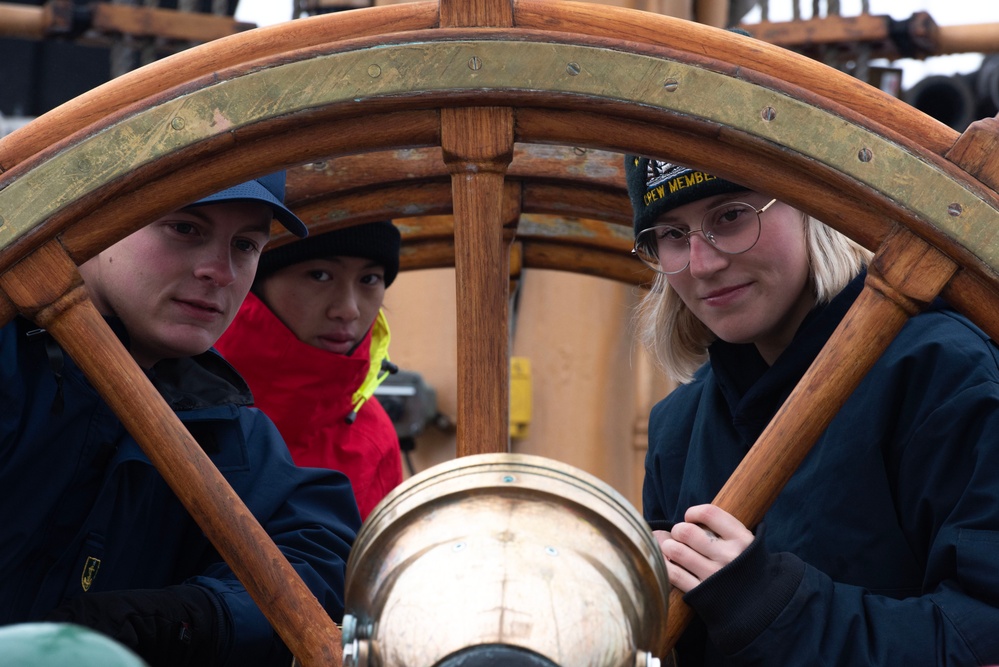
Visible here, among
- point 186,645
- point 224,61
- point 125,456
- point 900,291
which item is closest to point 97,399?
point 125,456

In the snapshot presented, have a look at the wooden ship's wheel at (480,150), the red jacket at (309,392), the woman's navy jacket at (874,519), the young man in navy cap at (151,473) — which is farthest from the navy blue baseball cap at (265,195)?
the red jacket at (309,392)

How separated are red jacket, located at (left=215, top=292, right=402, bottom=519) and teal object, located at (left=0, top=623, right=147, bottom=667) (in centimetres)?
163

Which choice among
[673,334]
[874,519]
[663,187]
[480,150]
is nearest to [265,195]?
[480,150]

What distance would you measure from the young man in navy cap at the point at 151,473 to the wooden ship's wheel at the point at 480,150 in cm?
24

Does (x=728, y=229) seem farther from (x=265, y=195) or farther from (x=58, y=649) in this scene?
(x=58, y=649)

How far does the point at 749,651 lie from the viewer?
1287 millimetres

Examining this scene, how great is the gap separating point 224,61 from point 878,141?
0.67 m

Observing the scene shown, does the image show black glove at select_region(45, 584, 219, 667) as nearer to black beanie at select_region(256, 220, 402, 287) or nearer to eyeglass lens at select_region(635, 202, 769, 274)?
eyeglass lens at select_region(635, 202, 769, 274)

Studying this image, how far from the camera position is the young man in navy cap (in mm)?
1531

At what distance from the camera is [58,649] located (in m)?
0.77

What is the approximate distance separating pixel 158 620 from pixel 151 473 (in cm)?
24

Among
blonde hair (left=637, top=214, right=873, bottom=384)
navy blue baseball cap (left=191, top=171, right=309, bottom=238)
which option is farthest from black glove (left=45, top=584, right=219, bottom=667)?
blonde hair (left=637, top=214, right=873, bottom=384)

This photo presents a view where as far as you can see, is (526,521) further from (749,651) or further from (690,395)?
(690,395)

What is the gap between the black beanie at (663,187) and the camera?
155cm
